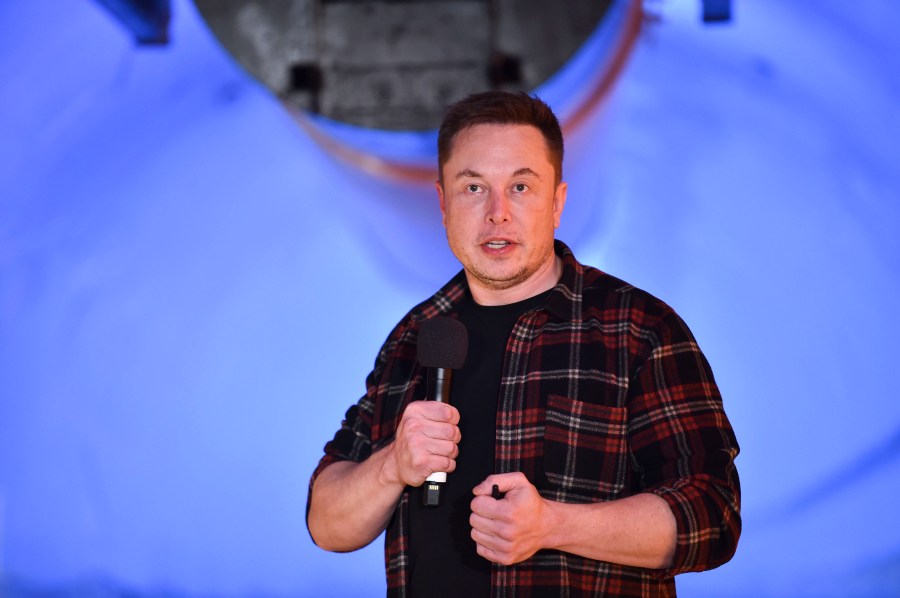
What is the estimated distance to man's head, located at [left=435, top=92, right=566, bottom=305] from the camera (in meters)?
1.73

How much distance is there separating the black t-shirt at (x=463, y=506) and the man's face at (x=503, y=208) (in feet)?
0.38

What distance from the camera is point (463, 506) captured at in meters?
1.62

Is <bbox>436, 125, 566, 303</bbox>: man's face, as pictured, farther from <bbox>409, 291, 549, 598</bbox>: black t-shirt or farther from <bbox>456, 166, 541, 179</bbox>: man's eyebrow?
<bbox>409, 291, 549, 598</bbox>: black t-shirt

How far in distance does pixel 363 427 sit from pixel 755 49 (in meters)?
1.83

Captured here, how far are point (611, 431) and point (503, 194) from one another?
48 centimetres

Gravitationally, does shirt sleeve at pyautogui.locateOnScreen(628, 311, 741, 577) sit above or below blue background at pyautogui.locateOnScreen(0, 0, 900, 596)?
below

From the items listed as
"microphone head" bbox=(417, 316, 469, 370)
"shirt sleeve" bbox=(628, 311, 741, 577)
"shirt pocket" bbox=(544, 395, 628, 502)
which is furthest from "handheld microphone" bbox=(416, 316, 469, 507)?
"shirt sleeve" bbox=(628, 311, 741, 577)

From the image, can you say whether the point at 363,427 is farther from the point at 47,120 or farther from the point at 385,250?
the point at 47,120

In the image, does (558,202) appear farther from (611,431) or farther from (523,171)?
(611,431)

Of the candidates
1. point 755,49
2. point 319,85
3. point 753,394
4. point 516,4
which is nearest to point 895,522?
point 753,394

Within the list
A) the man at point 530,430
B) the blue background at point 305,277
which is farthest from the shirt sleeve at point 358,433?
the blue background at point 305,277

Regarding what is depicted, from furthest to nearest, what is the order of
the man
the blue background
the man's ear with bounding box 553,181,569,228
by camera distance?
1. the blue background
2. the man's ear with bounding box 553,181,569,228
3. the man

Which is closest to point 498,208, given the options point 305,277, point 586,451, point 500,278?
point 500,278

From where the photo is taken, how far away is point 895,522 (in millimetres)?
2689
